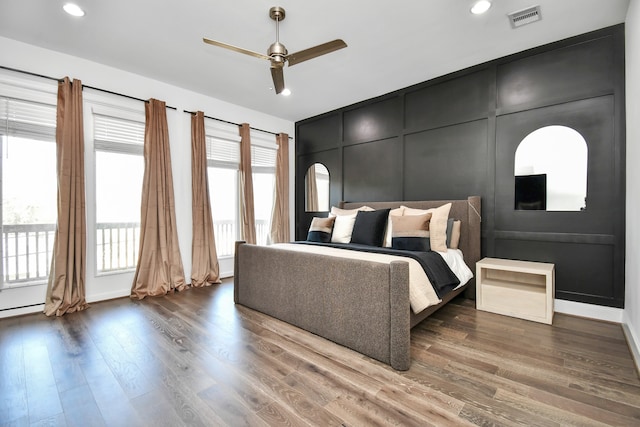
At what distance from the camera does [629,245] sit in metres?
2.41

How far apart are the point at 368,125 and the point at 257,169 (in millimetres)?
1996

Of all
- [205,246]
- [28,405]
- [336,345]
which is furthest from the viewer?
[205,246]

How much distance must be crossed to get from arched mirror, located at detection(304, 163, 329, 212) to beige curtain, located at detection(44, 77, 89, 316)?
3.25m

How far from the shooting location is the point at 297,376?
70.7 inches

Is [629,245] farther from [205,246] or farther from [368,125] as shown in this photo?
[205,246]

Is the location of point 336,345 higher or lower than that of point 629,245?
lower

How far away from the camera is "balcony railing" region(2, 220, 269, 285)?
2914 millimetres

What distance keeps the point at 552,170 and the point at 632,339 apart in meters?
1.58

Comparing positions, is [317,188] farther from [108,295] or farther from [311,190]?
[108,295]

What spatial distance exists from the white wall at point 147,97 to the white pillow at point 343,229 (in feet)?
6.57

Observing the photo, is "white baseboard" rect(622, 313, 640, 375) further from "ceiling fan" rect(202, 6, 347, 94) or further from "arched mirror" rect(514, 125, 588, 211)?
"ceiling fan" rect(202, 6, 347, 94)

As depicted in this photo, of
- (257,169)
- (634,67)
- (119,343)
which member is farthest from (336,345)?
(257,169)

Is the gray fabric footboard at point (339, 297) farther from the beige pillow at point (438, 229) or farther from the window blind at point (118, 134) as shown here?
the window blind at point (118, 134)

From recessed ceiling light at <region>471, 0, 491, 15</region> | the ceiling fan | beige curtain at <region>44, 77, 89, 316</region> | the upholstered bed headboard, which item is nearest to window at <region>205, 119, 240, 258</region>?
beige curtain at <region>44, 77, 89, 316</region>
